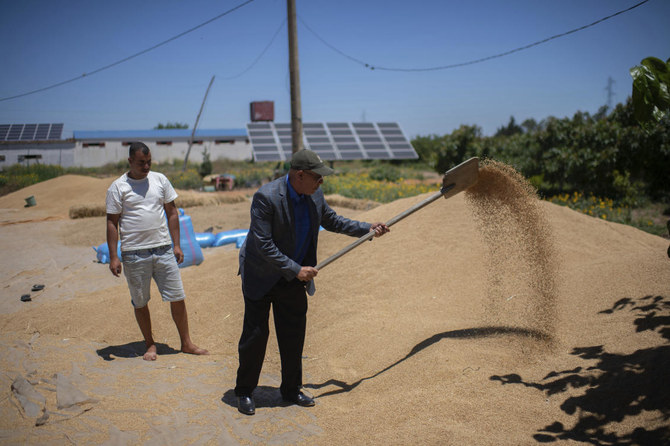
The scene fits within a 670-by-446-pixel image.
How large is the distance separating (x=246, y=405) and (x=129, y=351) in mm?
1544

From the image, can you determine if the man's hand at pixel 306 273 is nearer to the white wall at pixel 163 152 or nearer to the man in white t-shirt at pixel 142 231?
the man in white t-shirt at pixel 142 231

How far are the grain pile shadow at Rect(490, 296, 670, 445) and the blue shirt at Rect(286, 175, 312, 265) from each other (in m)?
1.49

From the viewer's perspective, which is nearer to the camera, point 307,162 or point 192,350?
point 307,162

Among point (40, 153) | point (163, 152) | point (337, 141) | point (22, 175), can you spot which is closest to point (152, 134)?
point (163, 152)

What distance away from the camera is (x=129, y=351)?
3959 mm

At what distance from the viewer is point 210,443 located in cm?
257

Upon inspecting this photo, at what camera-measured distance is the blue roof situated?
37469 mm

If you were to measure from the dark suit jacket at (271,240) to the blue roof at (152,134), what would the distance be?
37.9m

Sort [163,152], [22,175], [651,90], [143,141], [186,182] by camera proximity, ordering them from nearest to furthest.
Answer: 1. [651,90]
2. [186,182]
3. [22,175]
4. [143,141]
5. [163,152]

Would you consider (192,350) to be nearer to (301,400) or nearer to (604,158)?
(301,400)

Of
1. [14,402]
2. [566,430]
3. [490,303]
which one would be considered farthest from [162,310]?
[566,430]

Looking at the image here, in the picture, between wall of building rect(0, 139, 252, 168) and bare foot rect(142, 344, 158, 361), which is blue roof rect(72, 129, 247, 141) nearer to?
wall of building rect(0, 139, 252, 168)

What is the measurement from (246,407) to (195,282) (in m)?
2.97

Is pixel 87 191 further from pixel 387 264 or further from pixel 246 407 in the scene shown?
pixel 246 407
